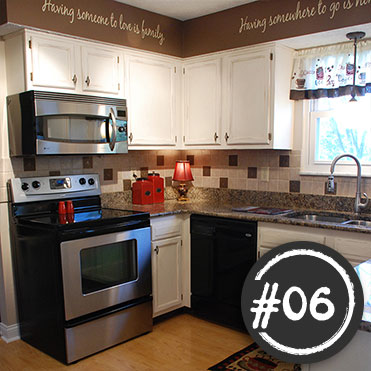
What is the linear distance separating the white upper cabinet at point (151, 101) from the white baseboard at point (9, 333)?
1571 millimetres

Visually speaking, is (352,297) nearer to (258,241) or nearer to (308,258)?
(308,258)

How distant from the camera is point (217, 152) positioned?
12.4 ft

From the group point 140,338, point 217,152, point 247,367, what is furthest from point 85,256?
point 217,152

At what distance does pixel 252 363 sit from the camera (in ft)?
8.48

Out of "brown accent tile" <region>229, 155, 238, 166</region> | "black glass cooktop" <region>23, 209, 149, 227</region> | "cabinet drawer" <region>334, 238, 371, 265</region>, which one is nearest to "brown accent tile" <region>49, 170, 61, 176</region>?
"black glass cooktop" <region>23, 209, 149, 227</region>

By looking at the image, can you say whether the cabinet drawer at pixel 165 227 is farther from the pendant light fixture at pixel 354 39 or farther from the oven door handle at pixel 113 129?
the pendant light fixture at pixel 354 39

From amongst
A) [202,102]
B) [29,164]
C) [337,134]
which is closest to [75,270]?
[29,164]

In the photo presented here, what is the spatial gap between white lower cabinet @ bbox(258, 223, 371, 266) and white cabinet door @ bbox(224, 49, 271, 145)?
2.32 ft

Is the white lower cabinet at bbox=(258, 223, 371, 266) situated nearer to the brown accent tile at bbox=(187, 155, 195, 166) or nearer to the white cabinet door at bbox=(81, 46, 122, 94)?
the brown accent tile at bbox=(187, 155, 195, 166)

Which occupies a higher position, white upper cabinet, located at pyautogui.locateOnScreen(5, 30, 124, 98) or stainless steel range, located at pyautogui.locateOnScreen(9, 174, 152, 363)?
white upper cabinet, located at pyautogui.locateOnScreen(5, 30, 124, 98)

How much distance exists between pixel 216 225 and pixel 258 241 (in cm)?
36

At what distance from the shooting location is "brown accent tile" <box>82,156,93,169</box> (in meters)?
3.25

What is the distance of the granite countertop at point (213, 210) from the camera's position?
2.58 meters

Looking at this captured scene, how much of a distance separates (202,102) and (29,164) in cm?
146
